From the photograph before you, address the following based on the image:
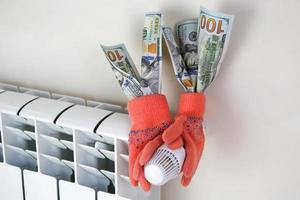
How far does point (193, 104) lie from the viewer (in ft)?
2.32

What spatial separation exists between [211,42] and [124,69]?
17cm

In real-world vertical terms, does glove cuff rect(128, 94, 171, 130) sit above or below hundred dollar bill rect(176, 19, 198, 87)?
below

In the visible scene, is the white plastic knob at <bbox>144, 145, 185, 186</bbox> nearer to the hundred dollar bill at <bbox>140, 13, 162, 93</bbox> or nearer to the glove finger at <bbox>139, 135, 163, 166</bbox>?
the glove finger at <bbox>139, 135, 163, 166</bbox>

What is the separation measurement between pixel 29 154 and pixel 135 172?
33 centimetres

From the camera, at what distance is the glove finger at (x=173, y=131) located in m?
0.65

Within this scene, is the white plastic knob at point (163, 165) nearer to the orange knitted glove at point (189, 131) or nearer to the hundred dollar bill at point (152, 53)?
the orange knitted glove at point (189, 131)

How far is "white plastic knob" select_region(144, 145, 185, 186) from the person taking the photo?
0.64m

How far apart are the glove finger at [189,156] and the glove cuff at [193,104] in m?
0.05

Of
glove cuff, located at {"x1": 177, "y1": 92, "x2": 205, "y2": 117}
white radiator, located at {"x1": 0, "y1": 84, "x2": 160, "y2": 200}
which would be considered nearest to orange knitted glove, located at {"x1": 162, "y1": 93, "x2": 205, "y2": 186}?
glove cuff, located at {"x1": 177, "y1": 92, "x2": 205, "y2": 117}

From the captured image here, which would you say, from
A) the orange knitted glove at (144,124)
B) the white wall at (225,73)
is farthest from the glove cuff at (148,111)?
the white wall at (225,73)

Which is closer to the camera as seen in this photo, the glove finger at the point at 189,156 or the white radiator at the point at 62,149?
the glove finger at the point at 189,156

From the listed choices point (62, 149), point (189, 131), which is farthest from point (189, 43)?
point (62, 149)

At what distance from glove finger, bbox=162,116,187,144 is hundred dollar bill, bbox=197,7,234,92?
0.27 feet

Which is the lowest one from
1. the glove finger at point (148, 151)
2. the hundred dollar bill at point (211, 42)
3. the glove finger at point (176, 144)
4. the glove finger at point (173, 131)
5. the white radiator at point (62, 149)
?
the white radiator at point (62, 149)
